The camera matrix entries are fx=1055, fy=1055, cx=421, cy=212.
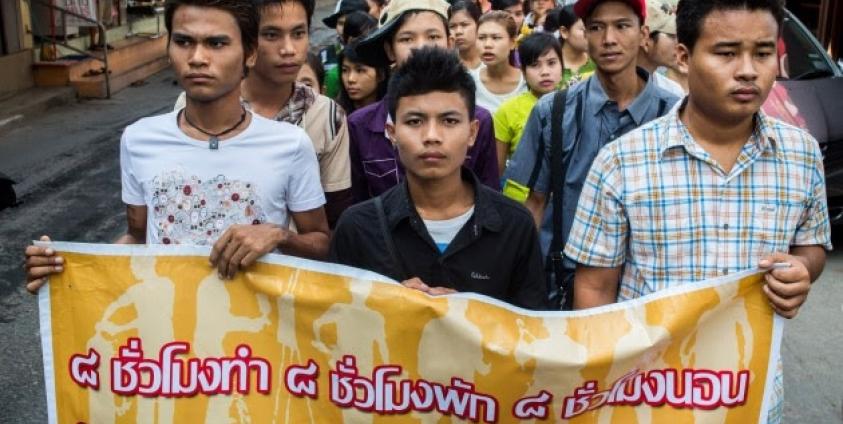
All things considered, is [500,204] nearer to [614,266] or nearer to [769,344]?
[614,266]

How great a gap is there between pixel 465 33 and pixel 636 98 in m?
3.34

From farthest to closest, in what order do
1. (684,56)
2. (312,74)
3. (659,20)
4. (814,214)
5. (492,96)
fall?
(492,96) < (659,20) < (312,74) < (684,56) < (814,214)

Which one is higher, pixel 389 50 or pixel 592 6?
pixel 592 6

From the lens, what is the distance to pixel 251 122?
10.6 feet

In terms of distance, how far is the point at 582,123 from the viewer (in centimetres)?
387

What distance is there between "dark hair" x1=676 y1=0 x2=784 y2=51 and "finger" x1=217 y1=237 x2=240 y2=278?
134 centimetres

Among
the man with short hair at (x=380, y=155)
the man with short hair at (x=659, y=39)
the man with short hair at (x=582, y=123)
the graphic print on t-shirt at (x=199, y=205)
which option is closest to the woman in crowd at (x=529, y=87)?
the man with short hair at (x=659, y=39)

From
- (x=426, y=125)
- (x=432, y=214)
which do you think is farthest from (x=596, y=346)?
(x=426, y=125)

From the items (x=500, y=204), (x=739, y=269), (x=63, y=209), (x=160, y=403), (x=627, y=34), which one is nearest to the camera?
(x=739, y=269)

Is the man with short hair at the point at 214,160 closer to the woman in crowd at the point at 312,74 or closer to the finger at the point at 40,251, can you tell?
the finger at the point at 40,251

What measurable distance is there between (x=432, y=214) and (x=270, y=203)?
49 cm

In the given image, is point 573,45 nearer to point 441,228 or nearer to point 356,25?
point 356,25

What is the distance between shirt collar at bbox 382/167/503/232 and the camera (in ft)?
10.1

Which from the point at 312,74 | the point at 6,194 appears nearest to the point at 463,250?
the point at 312,74
